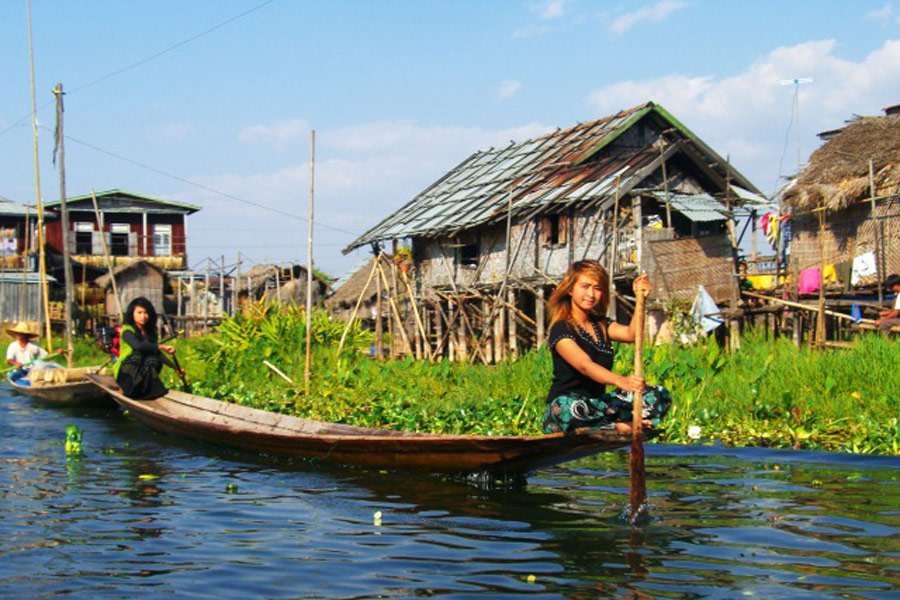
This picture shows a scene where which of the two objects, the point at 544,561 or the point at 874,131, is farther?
the point at 874,131

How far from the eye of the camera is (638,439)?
202 inches

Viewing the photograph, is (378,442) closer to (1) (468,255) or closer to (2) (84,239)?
(1) (468,255)

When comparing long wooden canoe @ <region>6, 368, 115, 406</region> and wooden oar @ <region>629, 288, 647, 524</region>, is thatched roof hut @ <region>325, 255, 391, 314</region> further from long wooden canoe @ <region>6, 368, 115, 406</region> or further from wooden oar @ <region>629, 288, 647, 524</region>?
wooden oar @ <region>629, 288, 647, 524</region>

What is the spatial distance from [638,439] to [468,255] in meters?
17.5

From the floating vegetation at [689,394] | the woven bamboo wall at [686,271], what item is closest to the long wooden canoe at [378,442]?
the floating vegetation at [689,394]

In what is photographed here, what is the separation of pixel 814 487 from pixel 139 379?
24.1 feet

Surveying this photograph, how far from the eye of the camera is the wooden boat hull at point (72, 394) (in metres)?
13.4

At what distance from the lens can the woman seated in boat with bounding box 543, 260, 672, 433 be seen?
5461 millimetres

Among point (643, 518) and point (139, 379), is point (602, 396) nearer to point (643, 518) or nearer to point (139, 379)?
point (643, 518)

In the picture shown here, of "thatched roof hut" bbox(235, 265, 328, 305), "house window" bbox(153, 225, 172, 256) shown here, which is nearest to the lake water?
"thatched roof hut" bbox(235, 265, 328, 305)

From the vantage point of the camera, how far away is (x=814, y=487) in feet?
21.5

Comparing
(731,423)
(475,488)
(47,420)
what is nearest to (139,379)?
(47,420)

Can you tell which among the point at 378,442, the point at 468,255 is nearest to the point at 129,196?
the point at 468,255

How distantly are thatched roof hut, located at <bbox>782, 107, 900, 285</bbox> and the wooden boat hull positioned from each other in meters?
11.6
